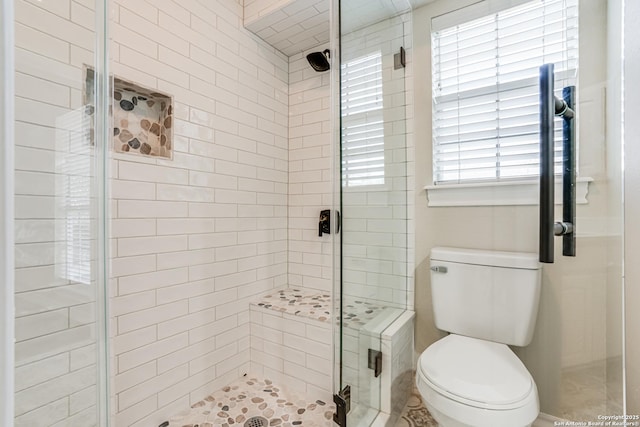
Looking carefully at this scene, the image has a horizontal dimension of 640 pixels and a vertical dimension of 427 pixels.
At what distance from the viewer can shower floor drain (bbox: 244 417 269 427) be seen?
1.43 meters

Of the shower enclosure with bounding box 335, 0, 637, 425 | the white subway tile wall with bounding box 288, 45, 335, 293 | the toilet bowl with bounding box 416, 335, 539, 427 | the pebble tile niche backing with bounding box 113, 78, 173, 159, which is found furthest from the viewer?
the white subway tile wall with bounding box 288, 45, 335, 293

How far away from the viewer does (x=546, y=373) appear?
1.30m

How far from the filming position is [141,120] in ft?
4.89

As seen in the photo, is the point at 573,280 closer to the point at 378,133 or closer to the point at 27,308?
the point at 378,133

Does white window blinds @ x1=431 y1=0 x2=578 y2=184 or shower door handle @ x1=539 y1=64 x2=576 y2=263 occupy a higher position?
white window blinds @ x1=431 y1=0 x2=578 y2=184

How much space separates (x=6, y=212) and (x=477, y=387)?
1.34 meters

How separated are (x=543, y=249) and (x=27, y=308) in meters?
1.38

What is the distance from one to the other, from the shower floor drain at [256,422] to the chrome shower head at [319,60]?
7.50 ft

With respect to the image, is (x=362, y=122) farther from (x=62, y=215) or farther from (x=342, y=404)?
(x=342, y=404)

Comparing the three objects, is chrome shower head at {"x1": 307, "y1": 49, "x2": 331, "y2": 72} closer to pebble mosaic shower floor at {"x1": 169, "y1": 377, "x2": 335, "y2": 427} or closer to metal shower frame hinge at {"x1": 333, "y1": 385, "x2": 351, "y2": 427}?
metal shower frame hinge at {"x1": 333, "y1": 385, "x2": 351, "y2": 427}

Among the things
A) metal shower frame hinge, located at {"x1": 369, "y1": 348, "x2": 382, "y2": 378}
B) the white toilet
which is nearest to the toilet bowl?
the white toilet

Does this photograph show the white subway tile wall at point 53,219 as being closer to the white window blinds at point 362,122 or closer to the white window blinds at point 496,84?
the white window blinds at point 362,122

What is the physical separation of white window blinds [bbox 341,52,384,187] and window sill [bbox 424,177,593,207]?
1.31 feet

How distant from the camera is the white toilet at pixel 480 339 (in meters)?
0.95
